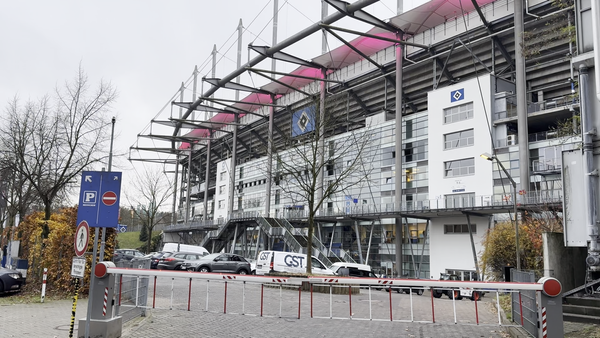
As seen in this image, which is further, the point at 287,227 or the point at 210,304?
the point at 287,227

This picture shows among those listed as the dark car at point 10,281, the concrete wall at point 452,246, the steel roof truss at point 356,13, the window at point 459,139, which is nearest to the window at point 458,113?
the window at point 459,139

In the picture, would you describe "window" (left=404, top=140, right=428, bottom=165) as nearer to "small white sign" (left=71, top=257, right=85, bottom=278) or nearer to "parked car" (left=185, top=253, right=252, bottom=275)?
"parked car" (left=185, top=253, right=252, bottom=275)

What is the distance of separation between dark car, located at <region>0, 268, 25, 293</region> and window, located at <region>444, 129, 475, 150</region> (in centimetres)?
3530

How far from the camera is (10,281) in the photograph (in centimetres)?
1744

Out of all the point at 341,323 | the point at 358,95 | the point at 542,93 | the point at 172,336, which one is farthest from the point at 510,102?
the point at 172,336

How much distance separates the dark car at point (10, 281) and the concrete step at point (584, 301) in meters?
17.7

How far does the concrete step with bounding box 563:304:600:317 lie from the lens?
33.1 ft

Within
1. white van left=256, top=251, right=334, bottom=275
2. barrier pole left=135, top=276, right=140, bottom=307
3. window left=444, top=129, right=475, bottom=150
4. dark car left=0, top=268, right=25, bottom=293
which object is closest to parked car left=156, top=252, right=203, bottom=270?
white van left=256, top=251, right=334, bottom=275

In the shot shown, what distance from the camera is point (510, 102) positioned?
1633 inches

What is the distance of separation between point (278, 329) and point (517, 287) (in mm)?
5383

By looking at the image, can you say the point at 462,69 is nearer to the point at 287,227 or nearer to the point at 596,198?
the point at 287,227

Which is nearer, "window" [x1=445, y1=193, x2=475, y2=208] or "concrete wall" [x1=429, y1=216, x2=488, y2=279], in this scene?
"window" [x1=445, y1=193, x2=475, y2=208]

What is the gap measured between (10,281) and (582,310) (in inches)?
707

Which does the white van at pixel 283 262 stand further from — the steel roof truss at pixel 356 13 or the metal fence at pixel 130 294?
the steel roof truss at pixel 356 13
